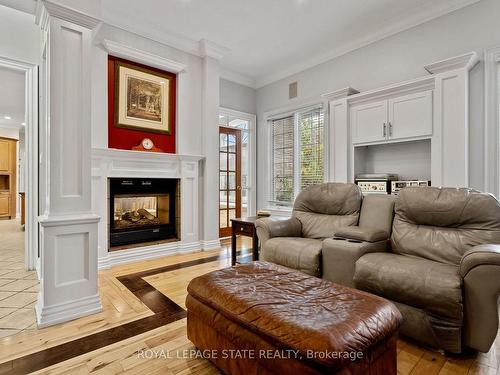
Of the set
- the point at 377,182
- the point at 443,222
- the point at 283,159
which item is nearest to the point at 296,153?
the point at 283,159

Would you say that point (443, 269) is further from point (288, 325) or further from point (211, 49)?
point (211, 49)

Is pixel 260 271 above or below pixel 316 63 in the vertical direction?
below

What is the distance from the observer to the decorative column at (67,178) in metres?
2.10

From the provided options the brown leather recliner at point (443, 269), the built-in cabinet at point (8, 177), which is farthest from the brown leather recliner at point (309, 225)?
the built-in cabinet at point (8, 177)

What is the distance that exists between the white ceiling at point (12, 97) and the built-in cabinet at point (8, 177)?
106 cm

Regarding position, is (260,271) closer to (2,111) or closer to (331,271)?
(331,271)

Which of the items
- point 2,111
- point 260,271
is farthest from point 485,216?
point 2,111

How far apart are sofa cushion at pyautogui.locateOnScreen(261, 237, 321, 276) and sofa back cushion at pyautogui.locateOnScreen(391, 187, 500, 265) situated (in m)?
0.67

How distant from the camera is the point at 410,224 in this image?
2.38 m

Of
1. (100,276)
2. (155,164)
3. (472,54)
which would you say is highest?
(472,54)

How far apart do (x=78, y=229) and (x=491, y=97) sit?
413 cm

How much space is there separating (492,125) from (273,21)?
110 inches

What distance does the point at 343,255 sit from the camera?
2260 millimetres

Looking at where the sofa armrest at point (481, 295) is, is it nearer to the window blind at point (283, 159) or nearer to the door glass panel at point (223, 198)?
the window blind at point (283, 159)
